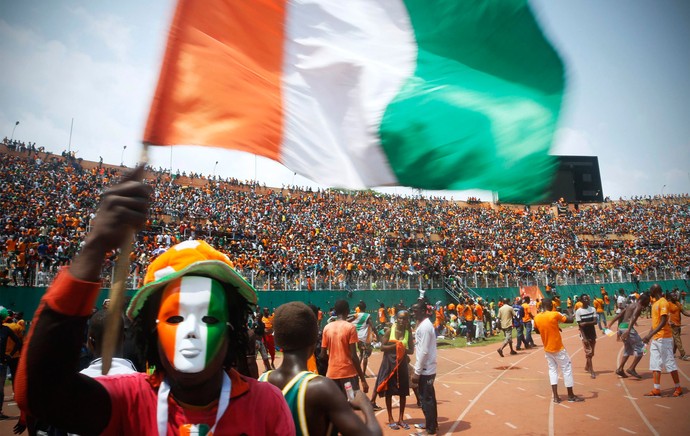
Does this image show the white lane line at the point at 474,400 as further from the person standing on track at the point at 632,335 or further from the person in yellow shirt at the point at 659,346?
the person in yellow shirt at the point at 659,346

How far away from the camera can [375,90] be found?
3439 mm

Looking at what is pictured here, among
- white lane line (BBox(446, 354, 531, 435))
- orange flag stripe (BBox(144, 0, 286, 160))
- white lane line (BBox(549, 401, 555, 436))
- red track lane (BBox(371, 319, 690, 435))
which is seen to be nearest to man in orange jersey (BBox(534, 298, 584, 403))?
white lane line (BBox(549, 401, 555, 436))

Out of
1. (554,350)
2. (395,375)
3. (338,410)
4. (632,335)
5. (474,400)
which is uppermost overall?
(338,410)

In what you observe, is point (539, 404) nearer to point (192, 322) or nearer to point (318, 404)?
point (318, 404)

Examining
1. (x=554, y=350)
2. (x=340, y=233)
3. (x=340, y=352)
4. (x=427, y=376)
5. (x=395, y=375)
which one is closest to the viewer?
(x=340, y=352)

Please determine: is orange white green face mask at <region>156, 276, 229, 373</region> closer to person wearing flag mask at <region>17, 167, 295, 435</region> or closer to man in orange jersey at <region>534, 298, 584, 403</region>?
person wearing flag mask at <region>17, 167, 295, 435</region>

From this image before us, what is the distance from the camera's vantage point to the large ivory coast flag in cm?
301

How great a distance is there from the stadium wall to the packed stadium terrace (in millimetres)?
407

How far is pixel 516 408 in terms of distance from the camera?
8383 millimetres

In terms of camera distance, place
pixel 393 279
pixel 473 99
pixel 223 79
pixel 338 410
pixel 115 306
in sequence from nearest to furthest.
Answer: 1. pixel 115 306
2. pixel 338 410
3. pixel 223 79
4. pixel 473 99
5. pixel 393 279

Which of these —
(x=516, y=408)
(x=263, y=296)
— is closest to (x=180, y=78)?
(x=516, y=408)

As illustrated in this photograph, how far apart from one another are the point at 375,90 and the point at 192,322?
2.36 m

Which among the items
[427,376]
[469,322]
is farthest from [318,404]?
[469,322]

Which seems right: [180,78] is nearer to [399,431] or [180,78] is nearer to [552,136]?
[552,136]
